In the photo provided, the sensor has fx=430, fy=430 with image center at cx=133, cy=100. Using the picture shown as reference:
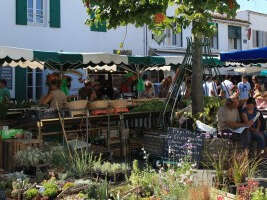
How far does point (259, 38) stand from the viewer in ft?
99.7

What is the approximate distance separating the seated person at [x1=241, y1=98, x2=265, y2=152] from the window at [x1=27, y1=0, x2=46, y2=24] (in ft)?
36.2

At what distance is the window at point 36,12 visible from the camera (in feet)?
55.9

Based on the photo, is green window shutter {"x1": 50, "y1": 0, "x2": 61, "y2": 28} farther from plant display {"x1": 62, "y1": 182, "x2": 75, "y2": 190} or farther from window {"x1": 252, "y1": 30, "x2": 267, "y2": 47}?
window {"x1": 252, "y1": 30, "x2": 267, "y2": 47}

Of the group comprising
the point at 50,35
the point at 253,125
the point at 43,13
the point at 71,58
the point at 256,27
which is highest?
the point at 256,27

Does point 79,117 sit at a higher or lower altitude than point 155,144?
higher

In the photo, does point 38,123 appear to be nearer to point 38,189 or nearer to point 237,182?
point 38,189

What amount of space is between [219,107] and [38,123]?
136 inches

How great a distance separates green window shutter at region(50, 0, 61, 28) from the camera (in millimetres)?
17375

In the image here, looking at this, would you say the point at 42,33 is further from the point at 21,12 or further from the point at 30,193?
the point at 30,193

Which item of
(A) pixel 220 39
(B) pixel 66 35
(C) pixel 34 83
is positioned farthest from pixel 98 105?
(A) pixel 220 39

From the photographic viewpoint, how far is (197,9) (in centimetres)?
654

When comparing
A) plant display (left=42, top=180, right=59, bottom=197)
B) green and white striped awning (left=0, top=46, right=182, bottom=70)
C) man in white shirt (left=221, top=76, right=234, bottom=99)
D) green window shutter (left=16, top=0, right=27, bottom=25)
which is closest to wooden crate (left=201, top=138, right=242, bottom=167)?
plant display (left=42, top=180, right=59, bottom=197)

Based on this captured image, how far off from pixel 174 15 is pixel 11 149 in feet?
11.7

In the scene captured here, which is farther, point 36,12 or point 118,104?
point 36,12
